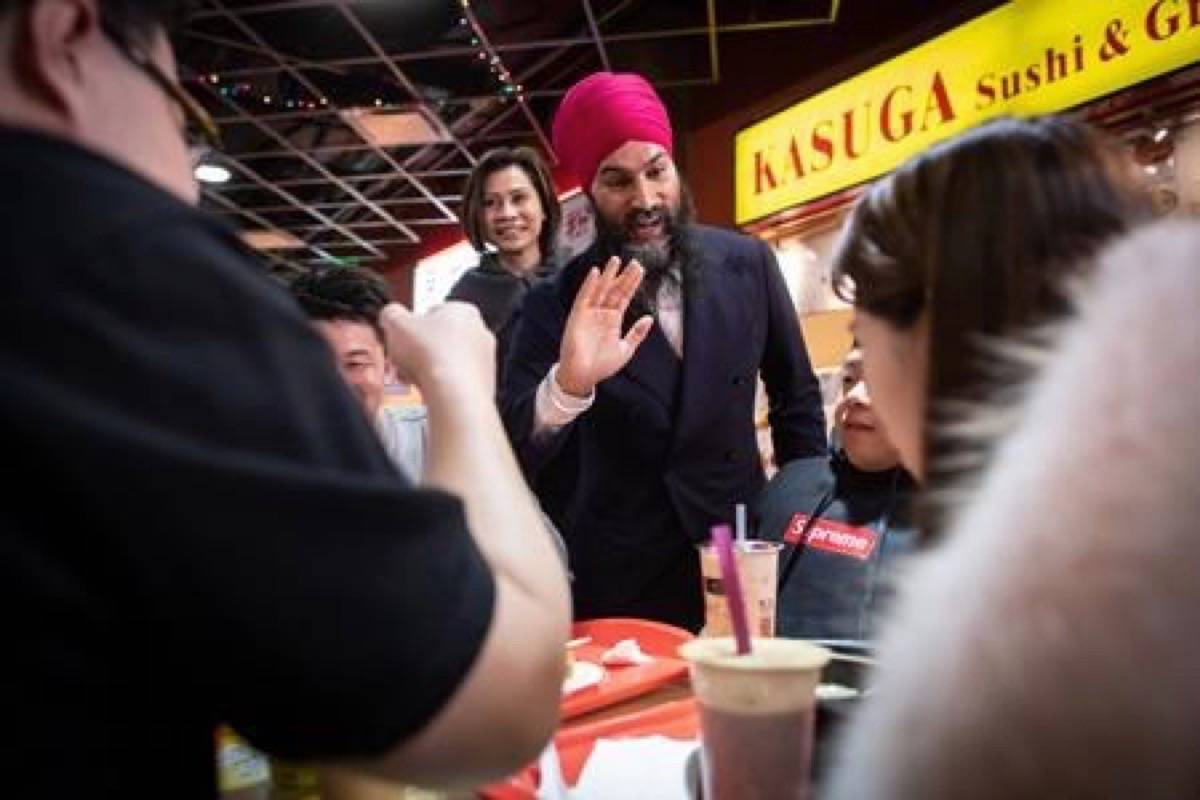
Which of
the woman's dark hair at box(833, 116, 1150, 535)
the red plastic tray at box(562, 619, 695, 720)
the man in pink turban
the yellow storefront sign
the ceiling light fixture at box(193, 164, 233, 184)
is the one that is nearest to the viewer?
the woman's dark hair at box(833, 116, 1150, 535)

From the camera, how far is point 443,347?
96cm

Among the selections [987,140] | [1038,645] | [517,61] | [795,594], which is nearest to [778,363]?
[795,594]

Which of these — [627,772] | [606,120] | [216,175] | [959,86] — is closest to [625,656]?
[627,772]

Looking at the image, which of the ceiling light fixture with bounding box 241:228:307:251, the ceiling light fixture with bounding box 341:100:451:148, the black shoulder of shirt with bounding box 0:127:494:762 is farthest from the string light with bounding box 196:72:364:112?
the black shoulder of shirt with bounding box 0:127:494:762

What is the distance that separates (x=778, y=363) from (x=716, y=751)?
1.62 metres

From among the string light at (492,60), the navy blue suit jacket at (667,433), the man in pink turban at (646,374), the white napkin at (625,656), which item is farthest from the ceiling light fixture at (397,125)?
the white napkin at (625,656)

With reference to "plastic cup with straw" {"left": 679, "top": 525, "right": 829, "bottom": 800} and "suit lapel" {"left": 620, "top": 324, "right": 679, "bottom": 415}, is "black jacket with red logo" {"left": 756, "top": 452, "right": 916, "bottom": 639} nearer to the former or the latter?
"suit lapel" {"left": 620, "top": 324, "right": 679, "bottom": 415}

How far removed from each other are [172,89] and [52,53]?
97 mm

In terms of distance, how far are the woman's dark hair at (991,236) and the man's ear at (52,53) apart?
69 centimetres

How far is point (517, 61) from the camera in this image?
6.66 m

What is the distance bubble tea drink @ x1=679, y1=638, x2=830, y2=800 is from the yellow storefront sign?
7.54 ft

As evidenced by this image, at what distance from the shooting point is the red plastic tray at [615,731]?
1.10 metres

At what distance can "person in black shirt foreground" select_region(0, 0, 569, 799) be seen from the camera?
543mm

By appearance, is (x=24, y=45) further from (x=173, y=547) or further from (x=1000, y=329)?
(x=1000, y=329)
